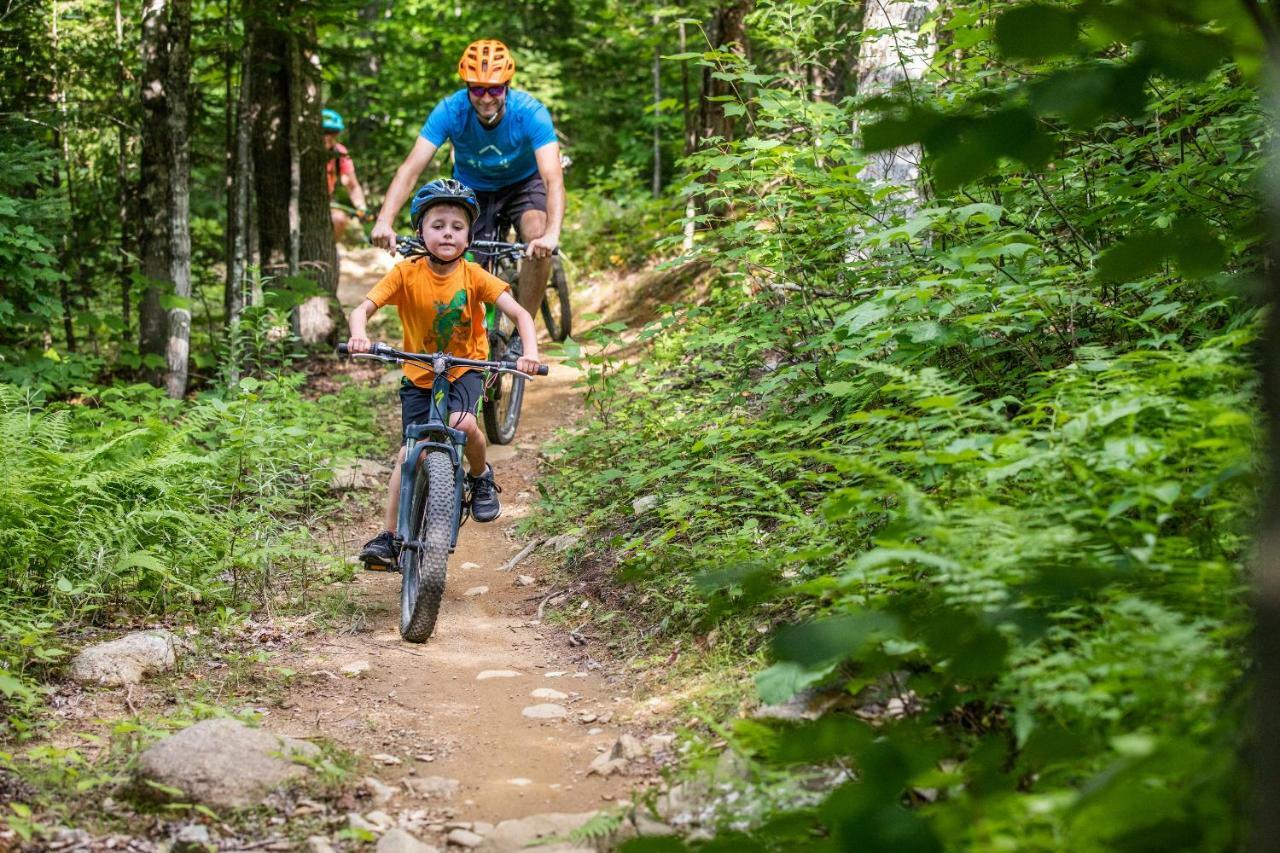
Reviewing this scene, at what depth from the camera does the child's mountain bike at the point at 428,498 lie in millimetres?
5156

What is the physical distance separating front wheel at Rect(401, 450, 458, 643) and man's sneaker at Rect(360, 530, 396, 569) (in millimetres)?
94

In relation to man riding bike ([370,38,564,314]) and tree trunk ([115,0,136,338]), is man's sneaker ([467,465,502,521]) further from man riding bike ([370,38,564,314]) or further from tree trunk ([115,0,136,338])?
tree trunk ([115,0,136,338])

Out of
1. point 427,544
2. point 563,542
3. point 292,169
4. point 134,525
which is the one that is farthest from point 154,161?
point 427,544

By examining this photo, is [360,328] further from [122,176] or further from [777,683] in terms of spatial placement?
[122,176]

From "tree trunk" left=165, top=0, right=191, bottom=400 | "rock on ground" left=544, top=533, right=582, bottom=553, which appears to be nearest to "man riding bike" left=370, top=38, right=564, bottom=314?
"rock on ground" left=544, top=533, right=582, bottom=553

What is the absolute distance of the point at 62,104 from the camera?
10.9 meters

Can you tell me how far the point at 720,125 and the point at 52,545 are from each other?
9215 millimetres

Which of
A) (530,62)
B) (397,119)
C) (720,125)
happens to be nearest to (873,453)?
(720,125)

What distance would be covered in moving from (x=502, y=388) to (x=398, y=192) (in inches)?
89.4

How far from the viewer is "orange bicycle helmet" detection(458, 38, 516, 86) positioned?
23.8ft

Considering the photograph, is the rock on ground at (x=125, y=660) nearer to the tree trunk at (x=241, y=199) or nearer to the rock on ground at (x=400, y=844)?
the rock on ground at (x=400, y=844)

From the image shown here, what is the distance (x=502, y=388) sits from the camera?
898cm

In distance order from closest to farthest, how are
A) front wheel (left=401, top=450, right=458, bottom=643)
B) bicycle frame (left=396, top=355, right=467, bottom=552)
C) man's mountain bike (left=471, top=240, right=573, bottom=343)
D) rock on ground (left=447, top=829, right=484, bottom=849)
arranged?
1. rock on ground (left=447, top=829, right=484, bottom=849)
2. front wheel (left=401, top=450, right=458, bottom=643)
3. bicycle frame (left=396, top=355, right=467, bottom=552)
4. man's mountain bike (left=471, top=240, right=573, bottom=343)

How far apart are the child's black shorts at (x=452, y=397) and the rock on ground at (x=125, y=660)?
5.50 ft
